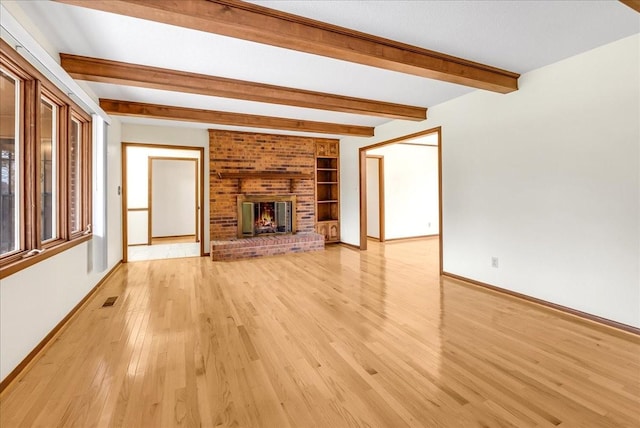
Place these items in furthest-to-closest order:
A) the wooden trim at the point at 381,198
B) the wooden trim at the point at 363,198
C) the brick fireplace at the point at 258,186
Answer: the wooden trim at the point at 381,198
the wooden trim at the point at 363,198
the brick fireplace at the point at 258,186

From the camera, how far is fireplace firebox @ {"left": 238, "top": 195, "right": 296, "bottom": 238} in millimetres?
6012

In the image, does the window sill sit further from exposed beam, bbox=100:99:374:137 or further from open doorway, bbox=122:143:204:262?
open doorway, bbox=122:143:204:262

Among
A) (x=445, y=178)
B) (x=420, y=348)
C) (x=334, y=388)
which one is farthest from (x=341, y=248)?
(x=334, y=388)

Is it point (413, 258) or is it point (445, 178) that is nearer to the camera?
point (445, 178)

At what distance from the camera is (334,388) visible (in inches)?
69.2

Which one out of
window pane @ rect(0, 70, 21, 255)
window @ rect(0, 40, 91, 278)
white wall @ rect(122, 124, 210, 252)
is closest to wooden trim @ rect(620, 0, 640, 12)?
window @ rect(0, 40, 91, 278)

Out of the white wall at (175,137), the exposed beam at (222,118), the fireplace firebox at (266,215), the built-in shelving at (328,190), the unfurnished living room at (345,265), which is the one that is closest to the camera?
the unfurnished living room at (345,265)

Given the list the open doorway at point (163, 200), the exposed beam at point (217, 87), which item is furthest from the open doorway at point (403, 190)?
the open doorway at point (163, 200)

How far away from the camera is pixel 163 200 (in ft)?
25.6

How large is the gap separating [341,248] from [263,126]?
298cm

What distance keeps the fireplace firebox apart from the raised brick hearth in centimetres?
22

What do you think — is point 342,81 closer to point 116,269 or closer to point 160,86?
point 160,86

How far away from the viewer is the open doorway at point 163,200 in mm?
7078

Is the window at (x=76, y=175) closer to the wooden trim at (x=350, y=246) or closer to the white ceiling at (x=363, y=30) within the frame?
the white ceiling at (x=363, y=30)
